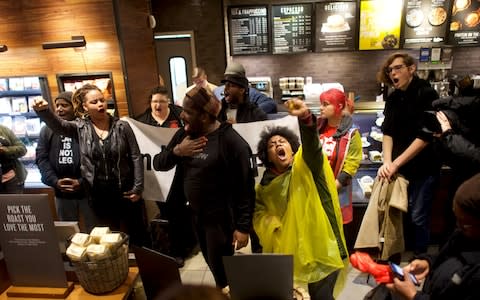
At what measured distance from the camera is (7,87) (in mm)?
3996

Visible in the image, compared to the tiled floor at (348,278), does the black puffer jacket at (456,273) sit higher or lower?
higher

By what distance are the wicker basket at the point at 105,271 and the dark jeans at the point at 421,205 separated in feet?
7.05

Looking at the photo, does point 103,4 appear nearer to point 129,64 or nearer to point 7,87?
point 129,64

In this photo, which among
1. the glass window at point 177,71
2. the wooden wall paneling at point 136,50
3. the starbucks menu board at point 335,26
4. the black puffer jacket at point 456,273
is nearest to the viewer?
the black puffer jacket at point 456,273

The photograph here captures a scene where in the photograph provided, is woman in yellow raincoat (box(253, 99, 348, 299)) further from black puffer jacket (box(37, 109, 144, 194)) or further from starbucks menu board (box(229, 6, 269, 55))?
starbucks menu board (box(229, 6, 269, 55))

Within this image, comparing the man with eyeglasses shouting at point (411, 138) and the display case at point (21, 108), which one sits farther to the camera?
the display case at point (21, 108)

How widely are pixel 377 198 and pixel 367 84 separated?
3966 mm

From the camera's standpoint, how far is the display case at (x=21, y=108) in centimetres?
394

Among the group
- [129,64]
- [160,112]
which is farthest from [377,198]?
[129,64]

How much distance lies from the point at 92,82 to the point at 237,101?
1676 millimetres

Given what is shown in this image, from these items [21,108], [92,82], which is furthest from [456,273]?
[21,108]

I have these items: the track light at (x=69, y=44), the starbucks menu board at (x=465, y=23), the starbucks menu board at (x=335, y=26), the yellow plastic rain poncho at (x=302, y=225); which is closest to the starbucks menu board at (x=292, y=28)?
the starbucks menu board at (x=335, y=26)

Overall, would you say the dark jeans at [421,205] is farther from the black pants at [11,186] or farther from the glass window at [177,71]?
the glass window at [177,71]

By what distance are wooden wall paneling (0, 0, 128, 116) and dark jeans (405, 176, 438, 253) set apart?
2851mm
